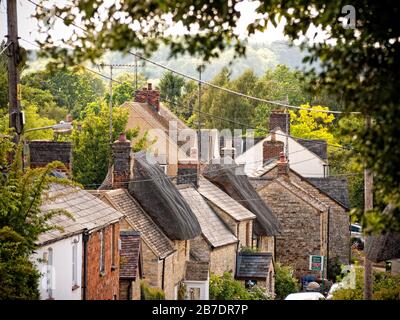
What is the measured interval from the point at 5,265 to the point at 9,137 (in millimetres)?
3246

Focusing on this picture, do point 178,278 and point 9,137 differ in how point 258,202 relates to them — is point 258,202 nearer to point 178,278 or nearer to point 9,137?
point 178,278

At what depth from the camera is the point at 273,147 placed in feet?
207

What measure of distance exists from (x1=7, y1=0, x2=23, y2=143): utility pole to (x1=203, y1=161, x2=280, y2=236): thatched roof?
27738 mm

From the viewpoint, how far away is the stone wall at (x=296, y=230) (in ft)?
178

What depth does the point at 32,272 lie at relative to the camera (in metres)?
Answer: 18.9

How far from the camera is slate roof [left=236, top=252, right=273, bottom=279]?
42.7 metres

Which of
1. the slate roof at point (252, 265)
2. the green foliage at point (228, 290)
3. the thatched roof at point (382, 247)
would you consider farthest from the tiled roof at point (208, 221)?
the thatched roof at point (382, 247)

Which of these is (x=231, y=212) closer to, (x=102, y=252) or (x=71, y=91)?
(x=102, y=252)

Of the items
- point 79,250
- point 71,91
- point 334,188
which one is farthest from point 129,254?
point 71,91

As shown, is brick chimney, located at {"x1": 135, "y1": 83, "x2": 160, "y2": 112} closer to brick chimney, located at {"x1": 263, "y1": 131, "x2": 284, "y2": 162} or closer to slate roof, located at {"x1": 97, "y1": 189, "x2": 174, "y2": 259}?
brick chimney, located at {"x1": 263, "y1": 131, "x2": 284, "y2": 162}

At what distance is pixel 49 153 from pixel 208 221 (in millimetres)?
12287

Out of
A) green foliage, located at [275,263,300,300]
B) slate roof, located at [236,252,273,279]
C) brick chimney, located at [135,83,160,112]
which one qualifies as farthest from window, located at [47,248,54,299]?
brick chimney, located at [135,83,160,112]

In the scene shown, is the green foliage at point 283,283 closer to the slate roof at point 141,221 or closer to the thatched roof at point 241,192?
the thatched roof at point 241,192
